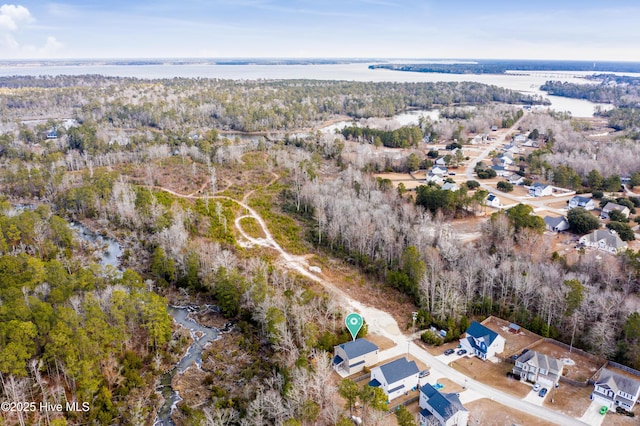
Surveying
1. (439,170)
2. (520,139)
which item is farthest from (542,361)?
(520,139)

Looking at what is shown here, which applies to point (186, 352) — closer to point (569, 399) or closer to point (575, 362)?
point (569, 399)

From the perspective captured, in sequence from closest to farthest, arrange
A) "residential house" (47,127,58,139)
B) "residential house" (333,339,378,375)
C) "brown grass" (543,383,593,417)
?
"brown grass" (543,383,593,417) → "residential house" (333,339,378,375) → "residential house" (47,127,58,139)

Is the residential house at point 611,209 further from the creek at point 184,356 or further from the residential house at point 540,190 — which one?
the creek at point 184,356

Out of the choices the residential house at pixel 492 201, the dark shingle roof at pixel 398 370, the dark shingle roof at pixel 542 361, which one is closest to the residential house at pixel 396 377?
the dark shingle roof at pixel 398 370

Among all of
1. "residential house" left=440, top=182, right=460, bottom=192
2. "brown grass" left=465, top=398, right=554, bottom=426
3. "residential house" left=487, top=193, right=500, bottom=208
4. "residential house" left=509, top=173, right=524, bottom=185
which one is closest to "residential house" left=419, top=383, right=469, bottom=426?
"brown grass" left=465, top=398, right=554, bottom=426

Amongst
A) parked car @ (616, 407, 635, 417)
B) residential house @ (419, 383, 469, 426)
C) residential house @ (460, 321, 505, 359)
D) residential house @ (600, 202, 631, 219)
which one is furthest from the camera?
residential house @ (600, 202, 631, 219)

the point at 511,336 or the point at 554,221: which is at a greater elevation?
the point at 554,221

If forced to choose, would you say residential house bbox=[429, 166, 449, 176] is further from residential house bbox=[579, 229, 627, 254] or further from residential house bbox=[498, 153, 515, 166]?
residential house bbox=[579, 229, 627, 254]
